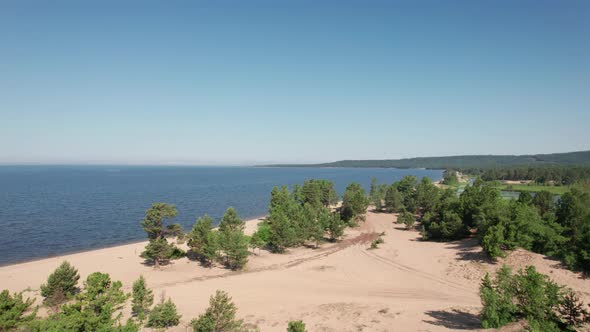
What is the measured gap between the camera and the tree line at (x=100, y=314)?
15289 millimetres

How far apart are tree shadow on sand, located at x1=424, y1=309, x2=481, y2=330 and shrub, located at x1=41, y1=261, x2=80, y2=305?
31.7 meters

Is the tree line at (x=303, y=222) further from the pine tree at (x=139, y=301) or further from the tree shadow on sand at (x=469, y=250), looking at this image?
the pine tree at (x=139, y=301)

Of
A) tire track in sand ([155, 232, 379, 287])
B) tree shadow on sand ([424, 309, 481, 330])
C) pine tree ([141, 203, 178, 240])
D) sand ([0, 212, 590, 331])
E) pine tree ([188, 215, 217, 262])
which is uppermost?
pine tree ([141, 203, 178, 240])

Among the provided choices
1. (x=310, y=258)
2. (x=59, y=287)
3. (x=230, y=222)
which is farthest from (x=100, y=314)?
(x=310, y=258)

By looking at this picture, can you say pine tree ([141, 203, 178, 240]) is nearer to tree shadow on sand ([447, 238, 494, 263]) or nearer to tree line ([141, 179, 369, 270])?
tree line ([141, 179, 369, 270])

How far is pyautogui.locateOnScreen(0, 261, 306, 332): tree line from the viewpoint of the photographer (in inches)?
602

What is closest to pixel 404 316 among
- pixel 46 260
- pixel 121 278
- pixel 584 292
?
pixel 584 292

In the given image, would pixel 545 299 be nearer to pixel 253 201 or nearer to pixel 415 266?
pixel 415 266

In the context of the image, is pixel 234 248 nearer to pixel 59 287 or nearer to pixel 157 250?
pixel 157 250

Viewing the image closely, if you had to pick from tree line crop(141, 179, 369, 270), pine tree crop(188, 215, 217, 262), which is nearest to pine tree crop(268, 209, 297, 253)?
tree line crop(141, 179, 369, 270)

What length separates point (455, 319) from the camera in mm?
23609

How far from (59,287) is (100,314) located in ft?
53.4

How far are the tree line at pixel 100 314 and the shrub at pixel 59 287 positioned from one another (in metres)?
0.09

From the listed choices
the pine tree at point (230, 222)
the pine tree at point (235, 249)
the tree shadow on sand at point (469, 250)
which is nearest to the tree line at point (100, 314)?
the pine tree at point (235, 249)
